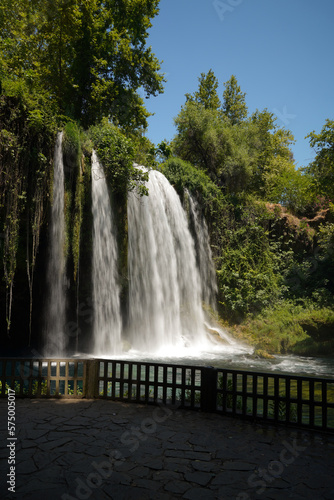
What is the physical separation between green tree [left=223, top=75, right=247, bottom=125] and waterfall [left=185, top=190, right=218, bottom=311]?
1621 cm

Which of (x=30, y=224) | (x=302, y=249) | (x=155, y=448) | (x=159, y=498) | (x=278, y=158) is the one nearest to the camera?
(x=159, y=498)

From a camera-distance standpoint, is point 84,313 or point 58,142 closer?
point 58,142

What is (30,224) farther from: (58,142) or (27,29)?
(27,29)

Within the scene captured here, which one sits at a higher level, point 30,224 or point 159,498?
point 30,224

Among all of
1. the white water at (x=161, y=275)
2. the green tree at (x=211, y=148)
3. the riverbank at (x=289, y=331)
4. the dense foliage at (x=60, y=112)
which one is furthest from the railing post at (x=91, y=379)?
the green tree at (x=211, y=148)

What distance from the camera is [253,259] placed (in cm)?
2095

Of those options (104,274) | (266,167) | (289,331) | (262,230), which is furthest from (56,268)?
(266,167)

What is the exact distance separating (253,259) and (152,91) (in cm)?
1059

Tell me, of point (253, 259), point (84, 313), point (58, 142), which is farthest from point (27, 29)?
point (253, 259)

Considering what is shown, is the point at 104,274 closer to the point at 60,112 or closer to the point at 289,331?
the point at 60,112

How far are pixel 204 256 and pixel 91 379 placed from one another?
48.8 ft

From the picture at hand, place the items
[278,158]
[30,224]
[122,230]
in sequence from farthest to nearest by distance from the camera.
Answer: [278,158] < [122,230] < [30,224]

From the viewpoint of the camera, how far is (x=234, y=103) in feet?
107

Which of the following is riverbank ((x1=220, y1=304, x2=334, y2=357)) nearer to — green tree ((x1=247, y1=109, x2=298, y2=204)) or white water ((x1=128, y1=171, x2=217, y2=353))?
white water ((x1=128, y1=171, x2=217, y2=353))
